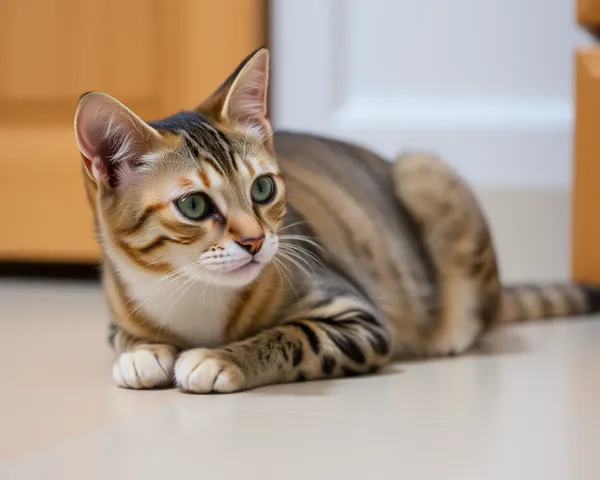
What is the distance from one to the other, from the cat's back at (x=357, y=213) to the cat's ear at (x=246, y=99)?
21cm

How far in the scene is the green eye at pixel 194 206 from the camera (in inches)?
49.0

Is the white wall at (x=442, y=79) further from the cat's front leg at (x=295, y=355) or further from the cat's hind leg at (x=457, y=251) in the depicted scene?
the cat's front leg at (x=295, y=355)

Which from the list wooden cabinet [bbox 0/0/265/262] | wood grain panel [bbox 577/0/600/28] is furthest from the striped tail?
wooden cabinet [bbox 0/0/265/262]

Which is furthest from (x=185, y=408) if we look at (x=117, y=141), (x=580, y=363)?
(x=580, y=363)

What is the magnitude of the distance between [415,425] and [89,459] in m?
0.39

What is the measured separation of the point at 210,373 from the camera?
1.29 m

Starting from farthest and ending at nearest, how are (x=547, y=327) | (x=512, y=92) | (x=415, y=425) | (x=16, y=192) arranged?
(x=16, y=192), (x=512, y=92), (x=547, y=327), (x=415, y=425)

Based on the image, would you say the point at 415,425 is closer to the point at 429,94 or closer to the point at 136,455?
the point at 136,455

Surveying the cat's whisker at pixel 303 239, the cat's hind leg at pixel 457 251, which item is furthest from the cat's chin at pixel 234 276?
the cat's hind leg at pixel 457 251

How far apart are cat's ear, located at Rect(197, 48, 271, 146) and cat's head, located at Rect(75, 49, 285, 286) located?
0.03m

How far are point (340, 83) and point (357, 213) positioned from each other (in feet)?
2.93

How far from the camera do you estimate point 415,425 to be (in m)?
1.16

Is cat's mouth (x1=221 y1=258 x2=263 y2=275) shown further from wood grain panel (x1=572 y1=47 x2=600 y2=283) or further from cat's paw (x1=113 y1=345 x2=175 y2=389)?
wood grain panel (x1=572 y1=47 x2=600 y2=283)

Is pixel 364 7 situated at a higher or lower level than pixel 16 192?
higher
